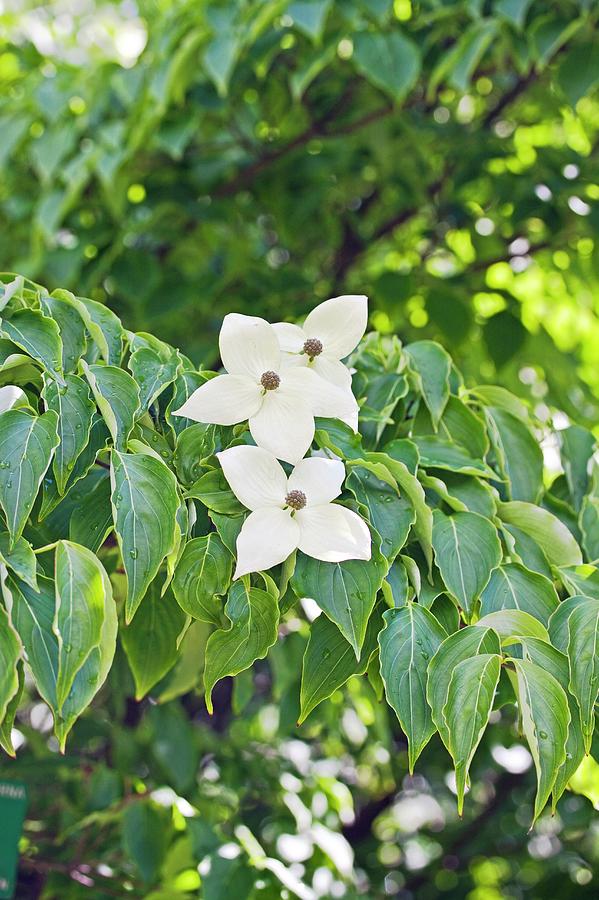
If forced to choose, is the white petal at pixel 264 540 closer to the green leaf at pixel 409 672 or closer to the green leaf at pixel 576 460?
the green leaf at pixel 409 672

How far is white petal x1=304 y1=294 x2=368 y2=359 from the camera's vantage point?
1.69 feet

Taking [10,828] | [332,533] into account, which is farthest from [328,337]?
[10,828]

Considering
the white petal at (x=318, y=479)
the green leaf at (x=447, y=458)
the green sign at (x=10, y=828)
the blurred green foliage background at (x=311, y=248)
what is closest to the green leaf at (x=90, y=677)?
the white petal at (x=318, y=479)

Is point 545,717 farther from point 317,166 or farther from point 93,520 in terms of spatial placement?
point 317,166

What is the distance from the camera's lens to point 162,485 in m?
0.44

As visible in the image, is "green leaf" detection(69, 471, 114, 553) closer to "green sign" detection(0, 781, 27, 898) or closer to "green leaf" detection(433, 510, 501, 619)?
"green leaf" detection(433, 510, 501, 619)

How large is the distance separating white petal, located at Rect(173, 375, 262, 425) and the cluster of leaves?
0.66 meters

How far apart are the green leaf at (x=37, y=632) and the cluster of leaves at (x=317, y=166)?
0.77m

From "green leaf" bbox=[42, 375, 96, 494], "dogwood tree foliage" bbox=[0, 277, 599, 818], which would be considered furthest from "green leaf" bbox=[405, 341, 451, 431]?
"green leaf" bbox=[42, 375, 96, 494]

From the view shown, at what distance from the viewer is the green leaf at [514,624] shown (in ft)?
1.53

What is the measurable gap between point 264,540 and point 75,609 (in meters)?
0.09

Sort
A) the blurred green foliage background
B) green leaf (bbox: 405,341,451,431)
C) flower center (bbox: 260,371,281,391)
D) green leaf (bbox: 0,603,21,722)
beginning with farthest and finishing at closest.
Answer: the blurred green foliage background, green leaf (bbox: 405,341,451,431), flower center (bbox: 260,371,281,391), green leaf (bbox: 0,603,21,722)

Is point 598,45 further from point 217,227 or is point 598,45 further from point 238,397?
point 238,397

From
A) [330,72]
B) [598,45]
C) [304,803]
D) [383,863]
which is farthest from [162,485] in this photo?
[383,863]
